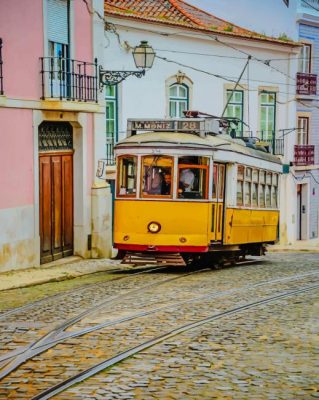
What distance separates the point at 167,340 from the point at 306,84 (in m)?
25.8

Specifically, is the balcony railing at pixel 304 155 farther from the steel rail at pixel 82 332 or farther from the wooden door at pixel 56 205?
the steel rail at pixel 82 332

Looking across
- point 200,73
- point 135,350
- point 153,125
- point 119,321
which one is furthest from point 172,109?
point 135,350

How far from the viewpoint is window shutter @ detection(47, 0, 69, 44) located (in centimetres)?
1961

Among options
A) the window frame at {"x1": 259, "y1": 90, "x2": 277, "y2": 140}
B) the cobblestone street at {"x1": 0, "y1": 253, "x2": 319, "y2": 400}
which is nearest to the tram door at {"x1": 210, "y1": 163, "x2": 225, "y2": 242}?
the cobblestone street at {"x1": 0, "y1": 253, "x2": 319, "y2": 400}

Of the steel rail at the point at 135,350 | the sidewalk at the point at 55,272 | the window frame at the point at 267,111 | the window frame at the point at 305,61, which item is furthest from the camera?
the window frame at the point at 305,61

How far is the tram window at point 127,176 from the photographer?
59.6ft

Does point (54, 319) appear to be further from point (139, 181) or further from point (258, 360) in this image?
point (139, 181)

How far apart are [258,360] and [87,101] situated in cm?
1188

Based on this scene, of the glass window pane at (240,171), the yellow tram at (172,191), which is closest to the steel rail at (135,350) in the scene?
the yellow tram at (172,191)

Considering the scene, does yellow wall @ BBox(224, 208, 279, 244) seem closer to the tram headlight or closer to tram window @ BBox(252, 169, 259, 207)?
tram window @ BBox(252, 169, 259, 207)

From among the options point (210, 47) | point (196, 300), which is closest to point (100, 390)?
point (196, 300)

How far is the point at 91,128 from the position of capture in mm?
21594

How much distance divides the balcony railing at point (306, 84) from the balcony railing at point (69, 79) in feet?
49.0

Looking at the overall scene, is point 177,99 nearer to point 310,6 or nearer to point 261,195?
point 261,195
